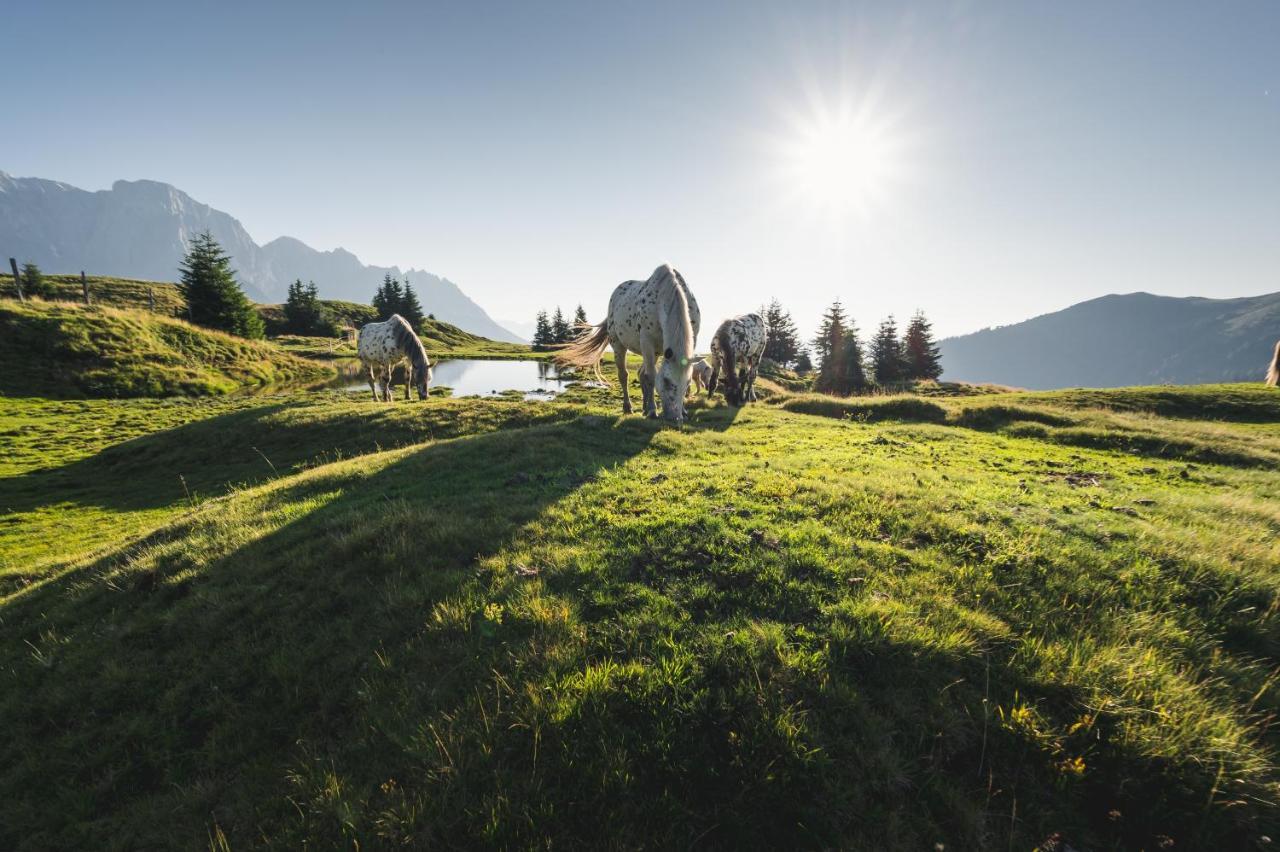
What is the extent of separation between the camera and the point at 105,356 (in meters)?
25.8

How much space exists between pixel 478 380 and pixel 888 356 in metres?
49.2

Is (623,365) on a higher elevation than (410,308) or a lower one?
lower

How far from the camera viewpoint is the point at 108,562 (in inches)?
263

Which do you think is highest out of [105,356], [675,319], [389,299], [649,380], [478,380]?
[389,299]

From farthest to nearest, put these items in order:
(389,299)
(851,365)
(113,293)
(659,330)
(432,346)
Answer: (389,299) < (432,346) < (113,293) < (851,365) < (659,330)

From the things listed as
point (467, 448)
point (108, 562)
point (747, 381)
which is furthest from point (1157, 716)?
point (747, 381)

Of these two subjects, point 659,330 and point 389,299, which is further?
point 389,299

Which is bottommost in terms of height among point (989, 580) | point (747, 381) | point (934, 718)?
point (934, 718)

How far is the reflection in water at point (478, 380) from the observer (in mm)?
32062

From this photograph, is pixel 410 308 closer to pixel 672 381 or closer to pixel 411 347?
pixel 411 347

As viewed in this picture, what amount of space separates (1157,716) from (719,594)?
3.35m

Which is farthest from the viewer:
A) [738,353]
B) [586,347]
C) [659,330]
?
[738,353]

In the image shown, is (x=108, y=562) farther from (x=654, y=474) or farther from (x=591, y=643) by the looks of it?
(x=654, y=474)

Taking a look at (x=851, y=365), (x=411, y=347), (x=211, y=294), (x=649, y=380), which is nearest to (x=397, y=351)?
(x=411, y=347)
